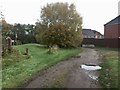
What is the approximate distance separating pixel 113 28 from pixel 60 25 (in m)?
19.8

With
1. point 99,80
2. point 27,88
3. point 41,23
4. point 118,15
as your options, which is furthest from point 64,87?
point 118,15

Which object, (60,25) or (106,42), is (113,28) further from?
(60,25)

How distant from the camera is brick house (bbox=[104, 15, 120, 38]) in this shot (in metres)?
55.3

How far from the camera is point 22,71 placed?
46.6 ft

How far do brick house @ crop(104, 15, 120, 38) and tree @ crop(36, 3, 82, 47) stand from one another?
15.1 meters

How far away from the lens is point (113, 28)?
5666 cm

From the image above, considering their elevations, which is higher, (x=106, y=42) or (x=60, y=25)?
(x=60, y=25)

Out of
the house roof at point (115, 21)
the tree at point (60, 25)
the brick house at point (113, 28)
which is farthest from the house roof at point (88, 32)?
the tree at point (60, 25)

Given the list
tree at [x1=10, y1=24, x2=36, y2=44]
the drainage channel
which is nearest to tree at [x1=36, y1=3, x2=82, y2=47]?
tree at [x1=10, y1=24, x2=36, y2=44]

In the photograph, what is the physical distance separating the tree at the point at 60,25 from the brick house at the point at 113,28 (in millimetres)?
15063

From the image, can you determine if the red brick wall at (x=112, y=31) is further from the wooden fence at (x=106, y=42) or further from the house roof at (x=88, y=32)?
the house roof at (x=88, y=32)

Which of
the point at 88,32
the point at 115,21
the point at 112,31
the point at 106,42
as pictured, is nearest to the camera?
the point at 106,42

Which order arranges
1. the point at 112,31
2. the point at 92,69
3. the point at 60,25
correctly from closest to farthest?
the point at 92,69 → the point at 60,25 → the point at 112,31

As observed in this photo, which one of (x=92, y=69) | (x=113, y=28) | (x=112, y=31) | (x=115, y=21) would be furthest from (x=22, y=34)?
(x=92, y=69)
